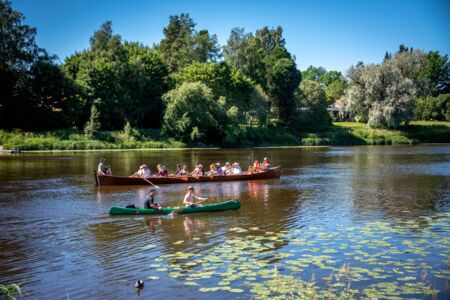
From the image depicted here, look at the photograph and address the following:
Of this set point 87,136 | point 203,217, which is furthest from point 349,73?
point 203,217

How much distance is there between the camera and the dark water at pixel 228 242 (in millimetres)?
12141

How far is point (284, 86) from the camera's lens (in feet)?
311

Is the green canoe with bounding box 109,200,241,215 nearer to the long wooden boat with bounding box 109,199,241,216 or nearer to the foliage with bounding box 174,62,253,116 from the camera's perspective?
the long wooden boat with bounding box 109,199,241,216

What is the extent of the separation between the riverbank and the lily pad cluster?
5615cm

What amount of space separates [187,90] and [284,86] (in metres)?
24.3

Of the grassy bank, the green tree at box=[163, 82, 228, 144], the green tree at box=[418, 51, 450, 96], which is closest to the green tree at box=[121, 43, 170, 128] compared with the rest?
the green tree at box=[163, 82, 228, 144]

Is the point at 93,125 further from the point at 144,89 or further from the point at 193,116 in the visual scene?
the point at 193,116

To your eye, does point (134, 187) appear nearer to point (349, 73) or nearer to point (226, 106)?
point (226, 106)

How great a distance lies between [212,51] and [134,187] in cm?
7527

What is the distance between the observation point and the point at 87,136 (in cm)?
7306

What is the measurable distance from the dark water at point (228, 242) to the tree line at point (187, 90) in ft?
156

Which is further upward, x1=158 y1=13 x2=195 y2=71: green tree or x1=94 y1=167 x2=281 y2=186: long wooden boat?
x1=158 y1=13 x2=195 y2=71: green tree

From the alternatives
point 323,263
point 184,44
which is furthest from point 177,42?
point 323,263

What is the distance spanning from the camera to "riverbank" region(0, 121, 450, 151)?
68438mm
